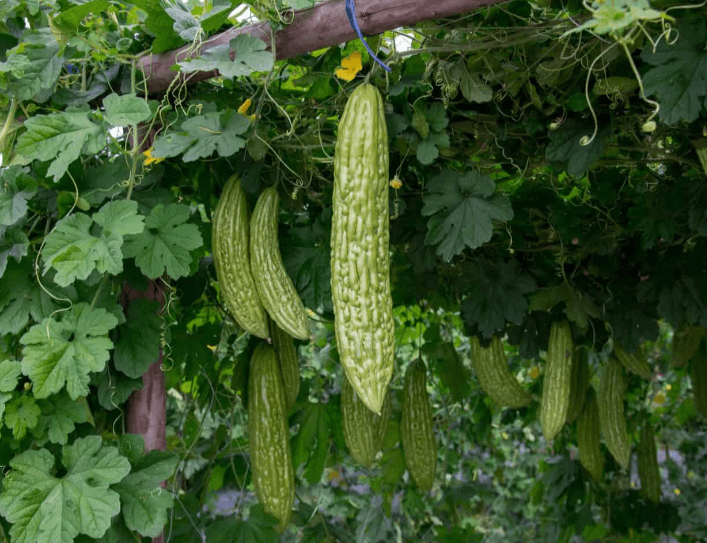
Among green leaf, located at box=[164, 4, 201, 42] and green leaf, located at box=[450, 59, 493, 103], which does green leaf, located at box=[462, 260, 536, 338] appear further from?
green leaf, located at box=[164, 4, 201, 42]

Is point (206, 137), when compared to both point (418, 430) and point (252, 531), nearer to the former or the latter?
point (252, 531)

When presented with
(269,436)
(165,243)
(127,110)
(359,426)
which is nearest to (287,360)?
(269,436)

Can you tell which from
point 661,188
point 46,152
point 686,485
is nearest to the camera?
point 46,152

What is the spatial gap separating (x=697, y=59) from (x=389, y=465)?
221 centimetres

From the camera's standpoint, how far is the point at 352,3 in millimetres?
1323

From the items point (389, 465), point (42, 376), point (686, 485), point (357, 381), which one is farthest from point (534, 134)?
point (686, 485)

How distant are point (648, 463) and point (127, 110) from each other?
2.70 metres

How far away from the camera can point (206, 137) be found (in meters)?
1.52

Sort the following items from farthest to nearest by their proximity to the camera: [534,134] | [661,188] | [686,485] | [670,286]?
[686,485], [670,286], [661,188], [534,134]

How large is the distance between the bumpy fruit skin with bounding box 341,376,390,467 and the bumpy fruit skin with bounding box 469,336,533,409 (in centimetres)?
38

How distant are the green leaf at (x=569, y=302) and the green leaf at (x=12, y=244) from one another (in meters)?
1.48

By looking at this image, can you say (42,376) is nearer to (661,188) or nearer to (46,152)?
(46,152)

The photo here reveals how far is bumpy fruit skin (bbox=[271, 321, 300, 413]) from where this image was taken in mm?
2119

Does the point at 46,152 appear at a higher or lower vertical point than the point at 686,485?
higher
